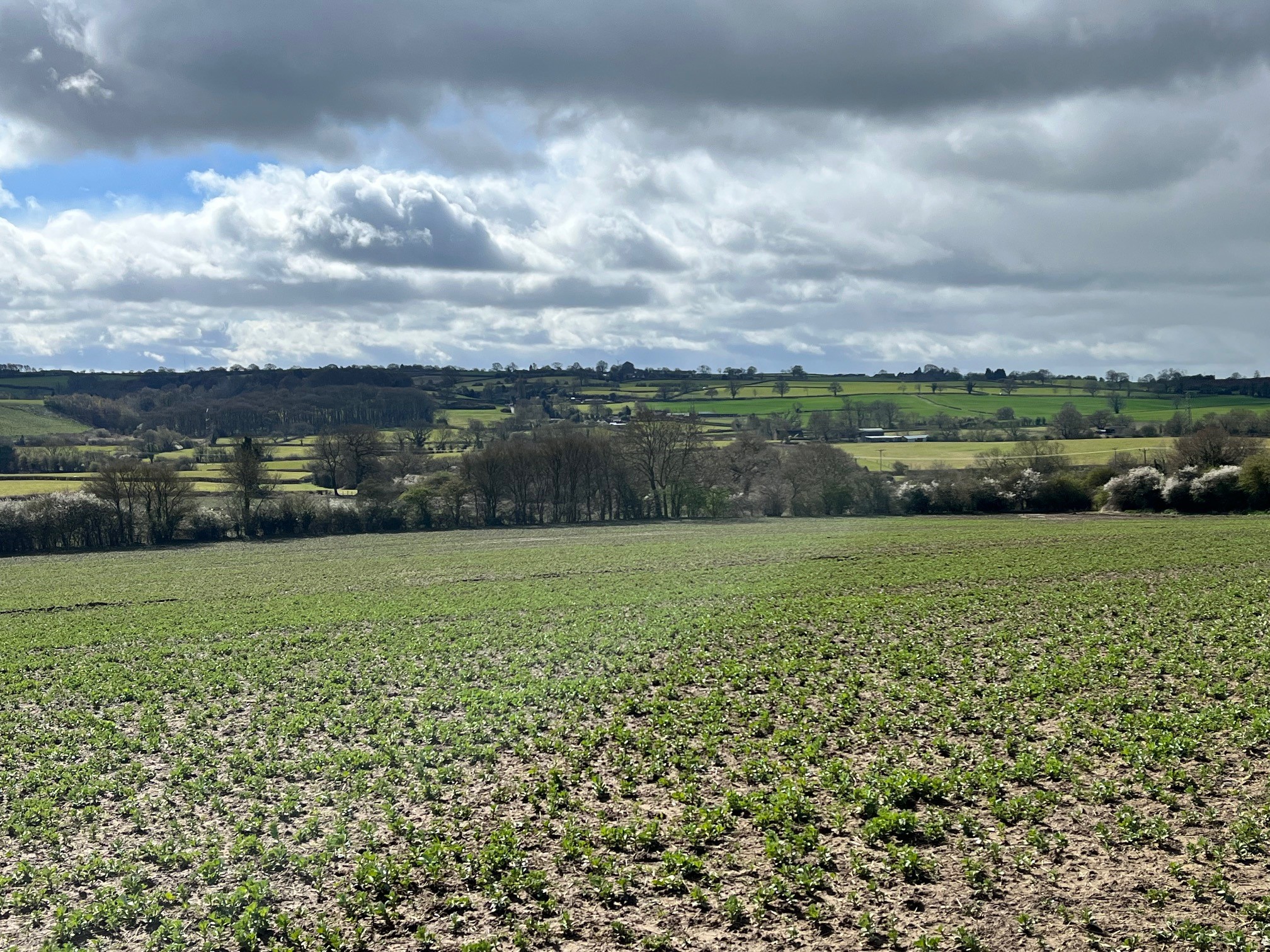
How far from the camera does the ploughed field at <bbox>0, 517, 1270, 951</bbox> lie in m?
9.20

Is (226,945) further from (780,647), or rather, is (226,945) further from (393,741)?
(780,647)

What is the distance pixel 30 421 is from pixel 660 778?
18216 cm

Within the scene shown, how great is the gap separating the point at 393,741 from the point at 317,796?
2510mm

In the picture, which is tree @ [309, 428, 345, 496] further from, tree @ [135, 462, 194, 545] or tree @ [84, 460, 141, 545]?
tree @ [84, 460, 141, 545]

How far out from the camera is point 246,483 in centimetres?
8100

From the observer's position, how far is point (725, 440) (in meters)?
129

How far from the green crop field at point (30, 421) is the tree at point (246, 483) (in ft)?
284

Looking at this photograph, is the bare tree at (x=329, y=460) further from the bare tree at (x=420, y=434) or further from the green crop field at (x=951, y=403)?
the green crop field at (x=951, y=403)

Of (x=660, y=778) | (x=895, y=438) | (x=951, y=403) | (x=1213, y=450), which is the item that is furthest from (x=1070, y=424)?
(x=660, y=778)

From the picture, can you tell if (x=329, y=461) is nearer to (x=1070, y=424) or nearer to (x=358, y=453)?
(x=358, y=453)

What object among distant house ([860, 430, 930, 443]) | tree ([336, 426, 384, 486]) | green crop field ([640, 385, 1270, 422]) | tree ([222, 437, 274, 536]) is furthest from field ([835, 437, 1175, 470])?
tree ([222, 437, 274, 536])

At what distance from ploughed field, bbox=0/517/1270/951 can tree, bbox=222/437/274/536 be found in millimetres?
55381

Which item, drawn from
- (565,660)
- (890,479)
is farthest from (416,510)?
(565,660)

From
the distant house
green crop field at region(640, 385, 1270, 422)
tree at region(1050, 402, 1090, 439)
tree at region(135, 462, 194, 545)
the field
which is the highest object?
green crop field at region(640, 385, 1270, 422)
